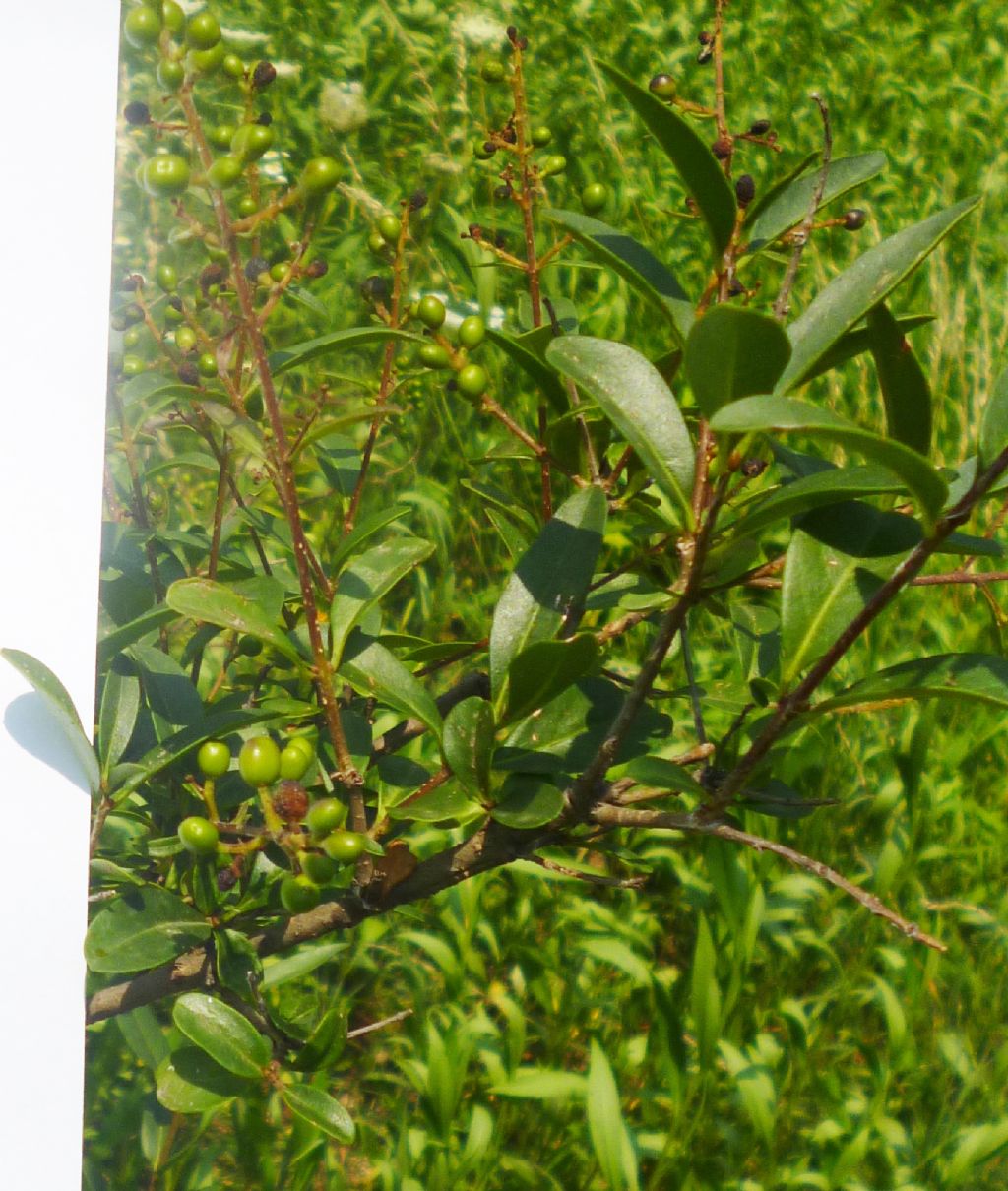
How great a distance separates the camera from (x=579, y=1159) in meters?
1.18

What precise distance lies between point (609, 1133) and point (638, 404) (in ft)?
2.51

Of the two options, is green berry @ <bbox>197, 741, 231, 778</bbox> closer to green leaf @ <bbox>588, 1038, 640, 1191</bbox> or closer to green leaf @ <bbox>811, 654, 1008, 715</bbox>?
green leaf @ <bbox>811, 654, 1008, 715</bbox>

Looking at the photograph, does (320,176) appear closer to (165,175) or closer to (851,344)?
(165,175)

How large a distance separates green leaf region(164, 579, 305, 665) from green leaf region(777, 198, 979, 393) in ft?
0.67

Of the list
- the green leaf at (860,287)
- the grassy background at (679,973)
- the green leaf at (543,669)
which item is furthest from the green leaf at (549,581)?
the grassy background at (679,973)

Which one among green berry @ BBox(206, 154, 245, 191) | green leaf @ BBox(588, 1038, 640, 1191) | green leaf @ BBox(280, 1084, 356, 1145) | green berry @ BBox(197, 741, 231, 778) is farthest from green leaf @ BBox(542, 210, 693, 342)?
green leaf @ BBox(588, 1038, 640, 1191)

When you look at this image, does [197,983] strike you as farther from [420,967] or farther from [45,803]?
[420,967]

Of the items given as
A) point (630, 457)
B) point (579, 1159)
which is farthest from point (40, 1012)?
point (579, 1159)

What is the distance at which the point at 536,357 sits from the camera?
1.95 feet

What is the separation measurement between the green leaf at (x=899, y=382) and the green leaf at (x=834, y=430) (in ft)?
0.21

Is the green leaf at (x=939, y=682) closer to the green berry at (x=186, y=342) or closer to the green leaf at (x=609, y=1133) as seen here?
the green berry at (x=186, y=342)

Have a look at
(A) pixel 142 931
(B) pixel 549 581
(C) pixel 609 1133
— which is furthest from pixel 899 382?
(C) pixel 609 1133

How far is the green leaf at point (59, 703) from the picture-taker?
1.59ft

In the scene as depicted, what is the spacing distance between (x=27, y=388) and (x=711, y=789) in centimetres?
32
